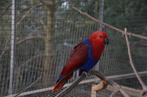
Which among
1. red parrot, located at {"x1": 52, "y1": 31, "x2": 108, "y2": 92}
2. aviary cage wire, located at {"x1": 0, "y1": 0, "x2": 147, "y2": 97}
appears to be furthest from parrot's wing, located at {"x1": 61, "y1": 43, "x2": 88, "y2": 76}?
aviary cage wire, located at {"x1": 0, "y1": 0, "x2": 147, "y2": 97}

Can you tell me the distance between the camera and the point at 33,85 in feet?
9.32

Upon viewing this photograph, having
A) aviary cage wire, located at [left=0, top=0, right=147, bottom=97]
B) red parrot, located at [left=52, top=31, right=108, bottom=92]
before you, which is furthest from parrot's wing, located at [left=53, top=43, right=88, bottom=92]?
aviary cage wire, located at [left=0, top=0, right=147, bottom=97]

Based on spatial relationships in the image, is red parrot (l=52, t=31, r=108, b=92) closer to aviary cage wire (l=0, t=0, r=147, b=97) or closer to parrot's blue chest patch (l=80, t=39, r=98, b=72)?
parrot's blue chest patch (l=80, t=39, r=98, b=72)

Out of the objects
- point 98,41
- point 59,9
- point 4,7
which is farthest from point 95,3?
point 98,41

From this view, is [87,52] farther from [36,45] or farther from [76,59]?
[36,45]

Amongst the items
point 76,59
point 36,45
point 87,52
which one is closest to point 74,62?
point 76,59

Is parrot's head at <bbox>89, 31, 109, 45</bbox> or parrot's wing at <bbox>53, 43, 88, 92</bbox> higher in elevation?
parrot's head at <bbox>89, 31, 109, 45</bbox>

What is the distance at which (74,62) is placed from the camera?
1.99 meters

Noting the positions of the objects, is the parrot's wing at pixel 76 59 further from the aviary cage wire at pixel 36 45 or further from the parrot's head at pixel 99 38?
the aviary cage wire at pixel 36 45

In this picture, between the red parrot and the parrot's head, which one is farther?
the parrot's head

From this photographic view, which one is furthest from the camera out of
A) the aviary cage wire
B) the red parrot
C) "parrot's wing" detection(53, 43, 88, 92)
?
the aviary cage wire

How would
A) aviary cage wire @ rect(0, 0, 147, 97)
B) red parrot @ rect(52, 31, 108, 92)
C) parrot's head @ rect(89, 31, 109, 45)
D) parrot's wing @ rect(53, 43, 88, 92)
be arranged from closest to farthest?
parrot's wing @ rect(53, 43, 88, 92) < red parrot @ rect(52, 31, 108, 92) < parrot's head @ rect(89, 31, 109, 45) < aviary cage wire @ rect(0, 0, 147, 97)

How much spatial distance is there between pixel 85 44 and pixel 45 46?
79 cm

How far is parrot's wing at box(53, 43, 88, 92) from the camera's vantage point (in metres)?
1.85
